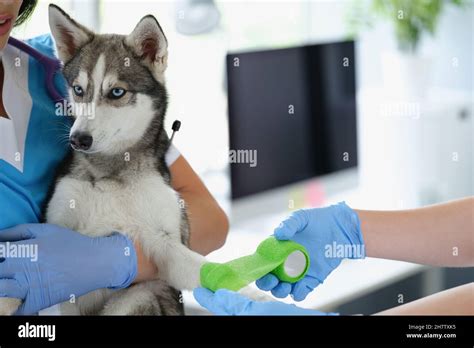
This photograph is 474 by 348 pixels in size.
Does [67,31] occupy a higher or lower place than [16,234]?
higher

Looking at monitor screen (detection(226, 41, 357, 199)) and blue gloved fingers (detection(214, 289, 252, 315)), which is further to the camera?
monitor screen (detection(226, 41, 357, 199))

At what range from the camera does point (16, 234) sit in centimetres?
103

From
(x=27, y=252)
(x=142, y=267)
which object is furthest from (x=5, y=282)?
(x=142, y=267)

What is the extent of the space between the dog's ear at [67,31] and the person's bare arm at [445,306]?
615 mm

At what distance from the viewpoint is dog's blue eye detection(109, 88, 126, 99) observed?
1010 millimetres

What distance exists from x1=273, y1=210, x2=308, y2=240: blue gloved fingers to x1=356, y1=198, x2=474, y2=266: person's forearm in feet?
0.35

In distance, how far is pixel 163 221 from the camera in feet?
3.46

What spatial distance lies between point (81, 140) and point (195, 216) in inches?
8.6

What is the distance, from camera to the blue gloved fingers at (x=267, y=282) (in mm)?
1054

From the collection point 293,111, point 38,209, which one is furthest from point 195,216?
point 293,111

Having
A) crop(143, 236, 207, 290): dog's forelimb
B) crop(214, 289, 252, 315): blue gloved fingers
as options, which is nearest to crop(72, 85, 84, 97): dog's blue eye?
crop(143, 236, 207, 290): dog's forelimb

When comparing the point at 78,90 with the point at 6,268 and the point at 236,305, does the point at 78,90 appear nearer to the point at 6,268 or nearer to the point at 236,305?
the point at 6,268

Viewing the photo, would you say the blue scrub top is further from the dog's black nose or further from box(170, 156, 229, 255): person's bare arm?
box(170, 156, 229, 255): person's bare arm

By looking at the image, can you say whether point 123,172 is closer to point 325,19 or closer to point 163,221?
point 163,221
